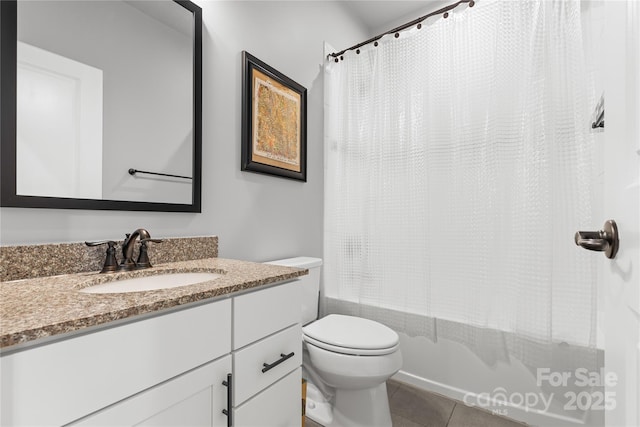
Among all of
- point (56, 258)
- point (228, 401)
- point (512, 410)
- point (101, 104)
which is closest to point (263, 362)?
point (228, 401)

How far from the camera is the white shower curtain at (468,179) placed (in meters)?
1.34

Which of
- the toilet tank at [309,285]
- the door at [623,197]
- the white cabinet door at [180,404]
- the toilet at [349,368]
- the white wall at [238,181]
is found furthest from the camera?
the toilet tank at [309,285]

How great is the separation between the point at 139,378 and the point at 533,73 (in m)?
1.88

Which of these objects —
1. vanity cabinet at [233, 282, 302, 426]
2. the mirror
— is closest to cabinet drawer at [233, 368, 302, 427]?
vanity cabinet at [233, 282, 302, 426]

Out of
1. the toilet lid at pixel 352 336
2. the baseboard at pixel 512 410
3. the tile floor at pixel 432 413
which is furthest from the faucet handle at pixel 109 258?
the baseboard at pixel 512 410

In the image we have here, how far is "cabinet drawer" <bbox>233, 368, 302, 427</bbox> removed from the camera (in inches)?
33.9

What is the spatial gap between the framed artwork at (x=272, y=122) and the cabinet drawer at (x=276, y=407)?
100 centimetres

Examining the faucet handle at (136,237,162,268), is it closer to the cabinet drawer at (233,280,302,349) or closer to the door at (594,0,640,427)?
the cabinet drawer at (233,280,302,349)

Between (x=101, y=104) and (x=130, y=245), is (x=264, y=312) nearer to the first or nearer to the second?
(x=130, y=245)

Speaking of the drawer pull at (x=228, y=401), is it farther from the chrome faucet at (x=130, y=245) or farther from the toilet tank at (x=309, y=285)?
the toilet tank at (x=309, y=285)

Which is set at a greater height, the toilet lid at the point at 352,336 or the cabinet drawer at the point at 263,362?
the cabinet drawer at the point at 263,362

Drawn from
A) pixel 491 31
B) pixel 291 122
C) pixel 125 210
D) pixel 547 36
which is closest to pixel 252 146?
pixel 291 122

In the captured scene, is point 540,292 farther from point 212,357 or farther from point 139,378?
point 139,378

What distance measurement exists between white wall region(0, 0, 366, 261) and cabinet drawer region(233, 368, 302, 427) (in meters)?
0.68
